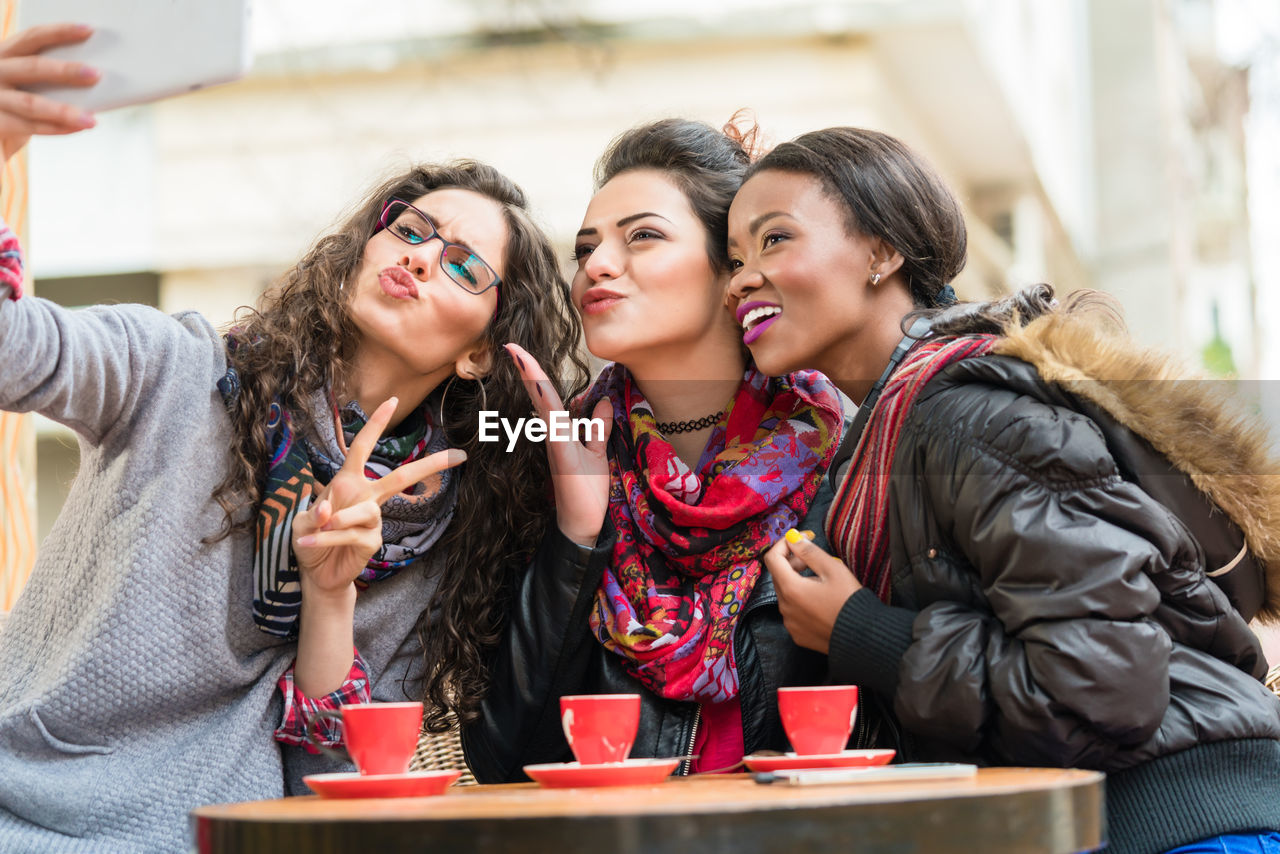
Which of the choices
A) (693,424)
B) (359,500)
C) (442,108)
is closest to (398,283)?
(359,500)

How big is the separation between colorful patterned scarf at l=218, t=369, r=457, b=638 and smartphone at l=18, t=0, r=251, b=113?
24.6 inches

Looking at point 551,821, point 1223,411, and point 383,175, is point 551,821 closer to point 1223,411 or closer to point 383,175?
point 1223,411

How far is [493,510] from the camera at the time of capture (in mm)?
2256

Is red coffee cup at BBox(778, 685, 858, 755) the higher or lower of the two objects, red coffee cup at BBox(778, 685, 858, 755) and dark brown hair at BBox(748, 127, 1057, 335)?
the lower

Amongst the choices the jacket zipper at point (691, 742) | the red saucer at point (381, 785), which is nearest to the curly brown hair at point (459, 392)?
the jacket zipper at point (691, 742)

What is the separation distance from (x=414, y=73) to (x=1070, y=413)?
17.2 feet

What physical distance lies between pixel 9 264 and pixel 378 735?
0.77 meters

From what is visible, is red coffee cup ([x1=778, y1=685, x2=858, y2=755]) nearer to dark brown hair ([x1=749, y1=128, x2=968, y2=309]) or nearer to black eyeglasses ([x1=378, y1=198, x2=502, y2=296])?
dark brown hair ([x1=749, y1=128, x2=968, y2=309])

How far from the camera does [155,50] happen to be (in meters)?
1.48

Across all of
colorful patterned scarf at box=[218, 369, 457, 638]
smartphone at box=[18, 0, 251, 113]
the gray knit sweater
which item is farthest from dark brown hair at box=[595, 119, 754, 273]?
smartphone at box=[18, 0, 251, 113]

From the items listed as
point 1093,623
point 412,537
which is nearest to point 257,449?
point 412,537

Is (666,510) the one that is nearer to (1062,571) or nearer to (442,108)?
(1062,571)

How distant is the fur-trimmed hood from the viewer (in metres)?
1.63

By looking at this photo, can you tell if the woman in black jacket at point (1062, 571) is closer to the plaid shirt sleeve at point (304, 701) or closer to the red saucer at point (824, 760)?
the red saucer at point (824, 760)
